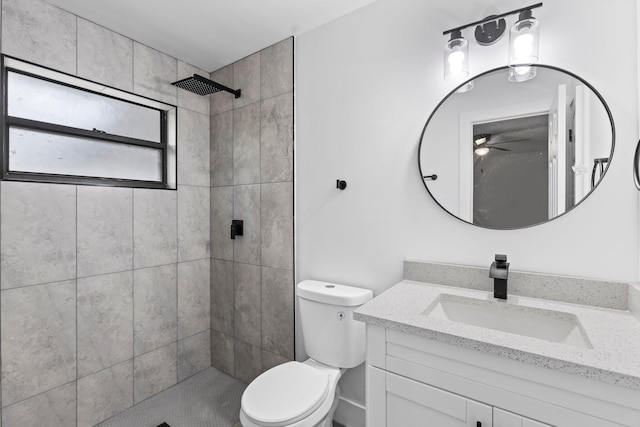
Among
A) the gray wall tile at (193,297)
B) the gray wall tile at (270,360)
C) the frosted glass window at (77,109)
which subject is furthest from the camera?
the gray wall tile at (193,297)

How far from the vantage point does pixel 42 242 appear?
1682mm

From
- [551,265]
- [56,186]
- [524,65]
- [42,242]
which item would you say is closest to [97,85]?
[56,186]

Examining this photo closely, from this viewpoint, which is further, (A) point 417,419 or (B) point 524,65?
(B) point 524,65

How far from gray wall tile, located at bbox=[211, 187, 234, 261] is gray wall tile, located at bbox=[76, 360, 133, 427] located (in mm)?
913

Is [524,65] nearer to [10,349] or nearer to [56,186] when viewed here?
[56,186]

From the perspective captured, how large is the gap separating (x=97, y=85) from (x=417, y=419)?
2.41 m

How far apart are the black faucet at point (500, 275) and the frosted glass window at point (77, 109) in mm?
2291

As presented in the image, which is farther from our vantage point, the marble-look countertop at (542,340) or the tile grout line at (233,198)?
the tile grout line at (233,198)

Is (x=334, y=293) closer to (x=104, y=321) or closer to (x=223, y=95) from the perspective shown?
(x=104, y=321)

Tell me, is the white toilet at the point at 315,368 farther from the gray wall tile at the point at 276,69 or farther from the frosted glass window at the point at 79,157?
the frosted glass window at the point at 79,157

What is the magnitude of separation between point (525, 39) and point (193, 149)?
84.5 inches

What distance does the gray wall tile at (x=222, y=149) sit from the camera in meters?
2.39

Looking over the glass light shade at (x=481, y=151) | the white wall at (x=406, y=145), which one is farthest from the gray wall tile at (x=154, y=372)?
the glass light shade at (x=481, y=151)

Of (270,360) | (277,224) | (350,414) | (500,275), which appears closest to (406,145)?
(500,275)
